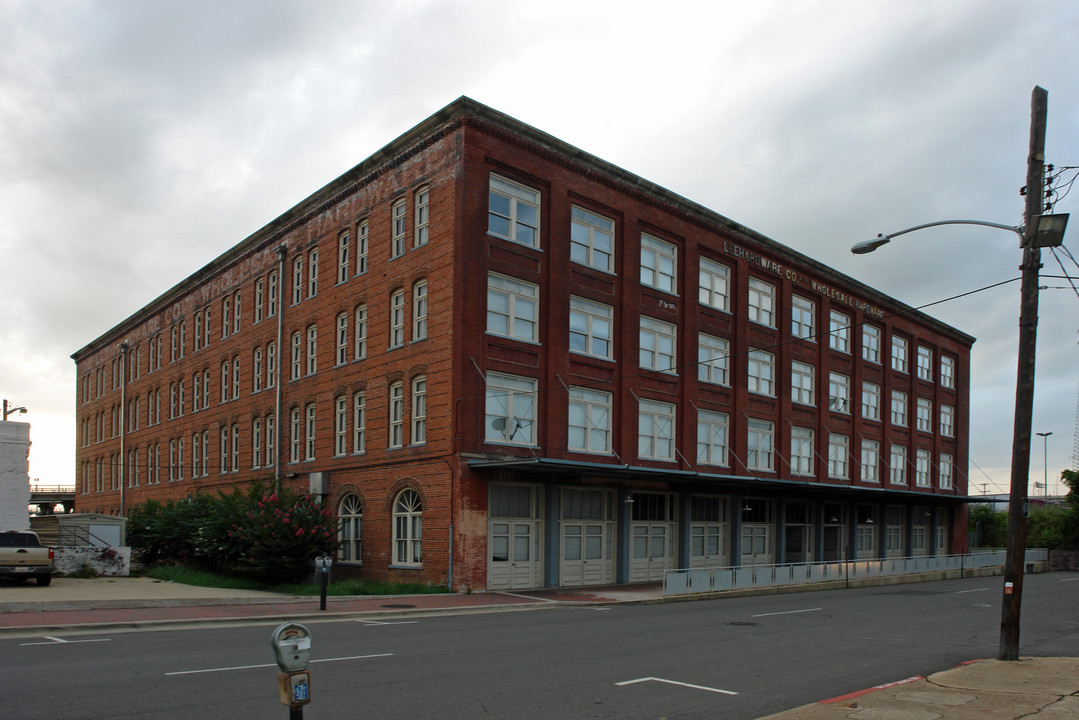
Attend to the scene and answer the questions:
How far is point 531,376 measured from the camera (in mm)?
30156

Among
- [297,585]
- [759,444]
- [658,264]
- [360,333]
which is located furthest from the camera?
[759,444]

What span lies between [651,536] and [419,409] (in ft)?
34.7

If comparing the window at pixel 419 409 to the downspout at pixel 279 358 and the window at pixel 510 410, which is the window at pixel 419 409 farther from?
the downspout at pixel 279 358

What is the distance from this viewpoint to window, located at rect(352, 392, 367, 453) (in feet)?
109

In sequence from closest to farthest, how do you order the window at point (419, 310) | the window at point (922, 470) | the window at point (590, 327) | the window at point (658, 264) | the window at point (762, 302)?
the window at point (419, 310) → the window at point (590, 327) → the window at point (658, 264) → the window at point (762, 302) → the window at point (922, 470)

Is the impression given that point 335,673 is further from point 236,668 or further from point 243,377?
point 243,377

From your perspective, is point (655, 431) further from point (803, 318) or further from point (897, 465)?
point (897, 465)

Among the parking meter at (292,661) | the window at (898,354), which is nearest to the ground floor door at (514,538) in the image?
the parking meter at (292,661)

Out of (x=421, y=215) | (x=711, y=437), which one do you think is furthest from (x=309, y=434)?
(x=711, y=437)

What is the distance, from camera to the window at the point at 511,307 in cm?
2931

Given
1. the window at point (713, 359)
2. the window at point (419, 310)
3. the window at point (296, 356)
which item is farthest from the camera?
the window at point (296, 356)

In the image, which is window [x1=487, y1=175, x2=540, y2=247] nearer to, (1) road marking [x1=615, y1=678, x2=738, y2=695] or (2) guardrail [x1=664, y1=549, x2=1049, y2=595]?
(2) guardrail [x1=664, y1=549, x2=1049, y2=595]

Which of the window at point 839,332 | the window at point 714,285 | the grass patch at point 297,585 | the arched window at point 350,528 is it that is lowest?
the grass patch at point 297,585

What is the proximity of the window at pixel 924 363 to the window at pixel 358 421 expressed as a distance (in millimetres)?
34951
